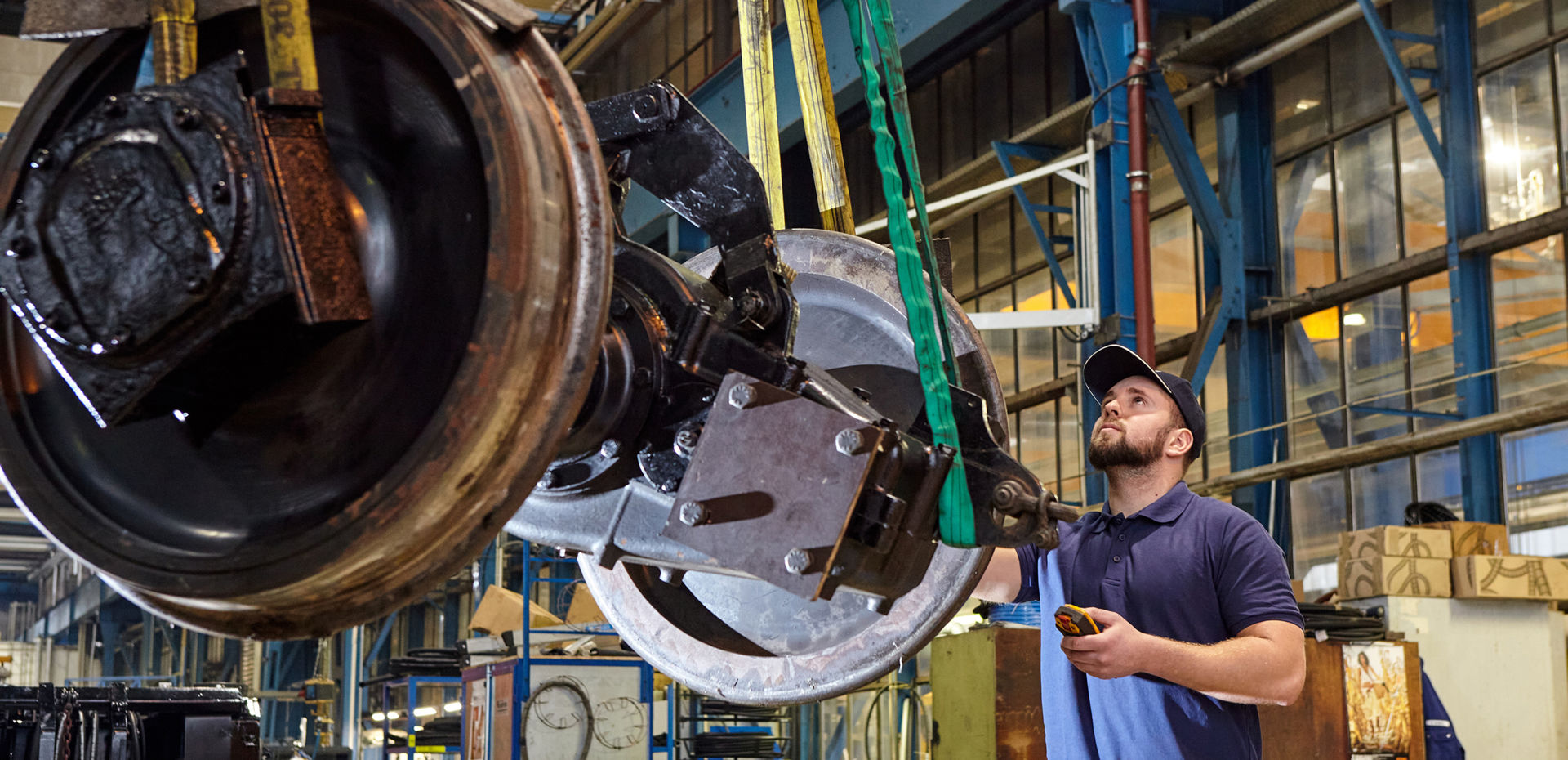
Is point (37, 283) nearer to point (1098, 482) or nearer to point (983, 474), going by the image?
point (983, 474)

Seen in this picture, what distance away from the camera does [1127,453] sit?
263cm

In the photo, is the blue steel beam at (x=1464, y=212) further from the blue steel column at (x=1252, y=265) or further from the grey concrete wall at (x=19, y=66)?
the grey concrete wall at (x=19, y=66)

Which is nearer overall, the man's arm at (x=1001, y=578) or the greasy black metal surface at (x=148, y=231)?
the greasy black metal surface at (x=148, y=231)

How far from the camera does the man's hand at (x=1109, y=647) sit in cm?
206

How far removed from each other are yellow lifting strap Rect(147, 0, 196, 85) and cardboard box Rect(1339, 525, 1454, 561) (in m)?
6.25

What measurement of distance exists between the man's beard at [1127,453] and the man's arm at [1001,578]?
260 millimetres

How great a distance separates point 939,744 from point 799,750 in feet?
25.1

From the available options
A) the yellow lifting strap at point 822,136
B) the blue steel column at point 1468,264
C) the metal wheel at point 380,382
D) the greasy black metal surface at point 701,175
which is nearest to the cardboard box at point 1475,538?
the blue steel column at point 1468,264

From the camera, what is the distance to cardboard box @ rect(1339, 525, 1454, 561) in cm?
655

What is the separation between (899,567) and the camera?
1498 mm

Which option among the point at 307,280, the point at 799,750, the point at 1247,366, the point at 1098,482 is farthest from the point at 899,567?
the point at 799,750

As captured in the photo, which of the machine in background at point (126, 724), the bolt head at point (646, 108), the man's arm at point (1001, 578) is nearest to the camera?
the bolt head at point (646, 108)

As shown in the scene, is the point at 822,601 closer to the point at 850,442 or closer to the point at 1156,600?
the point at 850,442

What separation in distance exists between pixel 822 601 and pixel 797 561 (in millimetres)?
531
